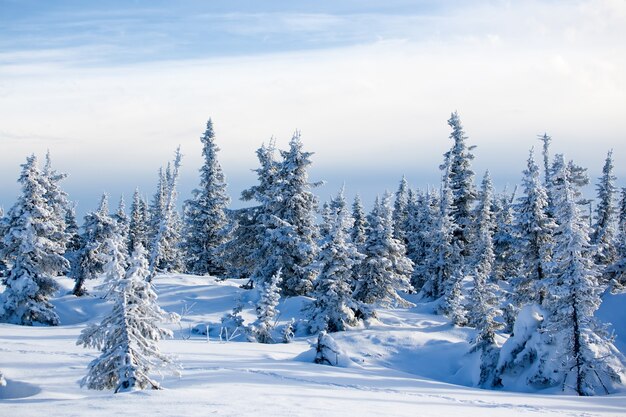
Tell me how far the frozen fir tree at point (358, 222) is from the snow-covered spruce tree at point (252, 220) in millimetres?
18159

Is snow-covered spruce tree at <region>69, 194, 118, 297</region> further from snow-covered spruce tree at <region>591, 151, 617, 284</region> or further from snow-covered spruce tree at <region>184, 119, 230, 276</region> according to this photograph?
snow-covered spruce tree at <region>591, 151, 617, 284</region>

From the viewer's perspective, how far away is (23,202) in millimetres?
34469

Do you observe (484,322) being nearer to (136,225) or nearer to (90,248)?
(90,248)

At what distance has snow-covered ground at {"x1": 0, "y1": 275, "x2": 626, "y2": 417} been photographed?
11.9 meters

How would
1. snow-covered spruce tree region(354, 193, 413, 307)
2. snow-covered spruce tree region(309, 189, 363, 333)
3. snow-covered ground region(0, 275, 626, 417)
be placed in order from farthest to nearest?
snow-covered spruce tree region(354, 193, 413, 307), snow-covered spruce tree region(309, 189, 363, 333), snow-covered ground region(0, 275, 626, 417)

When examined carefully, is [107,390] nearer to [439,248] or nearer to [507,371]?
[507,371]

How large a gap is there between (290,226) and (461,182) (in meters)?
22.3

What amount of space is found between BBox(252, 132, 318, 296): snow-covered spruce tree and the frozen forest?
122mm

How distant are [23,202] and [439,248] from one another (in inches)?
1362

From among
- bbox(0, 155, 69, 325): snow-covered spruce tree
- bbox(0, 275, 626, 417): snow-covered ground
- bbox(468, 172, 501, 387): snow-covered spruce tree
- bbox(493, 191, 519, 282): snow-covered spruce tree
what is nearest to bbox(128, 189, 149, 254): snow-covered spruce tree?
bbox(0, 155, 69, 325): snow-covered spruce tree

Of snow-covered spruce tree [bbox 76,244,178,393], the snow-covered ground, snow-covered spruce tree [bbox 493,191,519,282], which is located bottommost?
the snow-covered ground

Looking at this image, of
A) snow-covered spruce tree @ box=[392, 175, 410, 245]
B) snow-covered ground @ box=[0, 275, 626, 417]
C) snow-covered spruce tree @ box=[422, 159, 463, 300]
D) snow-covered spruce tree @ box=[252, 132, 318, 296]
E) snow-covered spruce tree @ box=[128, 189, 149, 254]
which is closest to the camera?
snow-covered ground @ box=[0, 275, 626, 417]

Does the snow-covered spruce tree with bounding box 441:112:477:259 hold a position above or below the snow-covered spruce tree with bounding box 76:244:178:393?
above

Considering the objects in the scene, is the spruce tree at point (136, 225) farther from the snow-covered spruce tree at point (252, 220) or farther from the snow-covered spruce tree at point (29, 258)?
the snow-covered spruce tree at point (29, 258)
